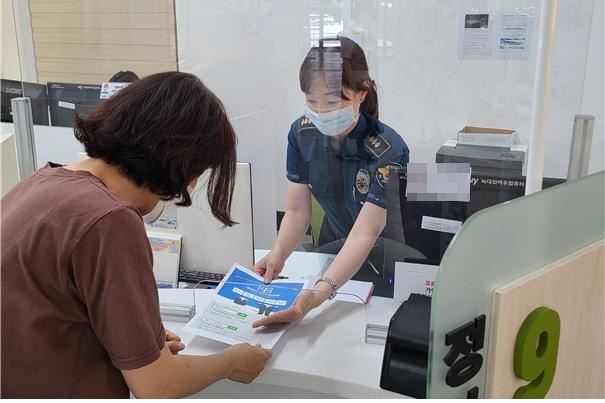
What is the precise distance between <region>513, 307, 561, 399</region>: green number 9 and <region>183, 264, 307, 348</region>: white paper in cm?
72

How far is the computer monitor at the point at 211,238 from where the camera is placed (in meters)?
1.80

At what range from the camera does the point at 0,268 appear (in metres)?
1.03

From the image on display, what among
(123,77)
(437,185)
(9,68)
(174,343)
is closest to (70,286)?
(174,343)

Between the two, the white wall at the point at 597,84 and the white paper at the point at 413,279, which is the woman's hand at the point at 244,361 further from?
the white wall at the point at 597,84

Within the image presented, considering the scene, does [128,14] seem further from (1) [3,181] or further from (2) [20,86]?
(1) [3,181]

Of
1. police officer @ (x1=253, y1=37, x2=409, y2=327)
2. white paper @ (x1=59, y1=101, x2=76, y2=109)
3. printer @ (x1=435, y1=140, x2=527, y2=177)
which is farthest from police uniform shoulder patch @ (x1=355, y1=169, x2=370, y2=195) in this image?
white paper @ (x1=59, y1=101, x2=76, y2=109)

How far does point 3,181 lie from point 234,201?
2.48ft

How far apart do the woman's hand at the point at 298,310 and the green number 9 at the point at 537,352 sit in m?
0.78

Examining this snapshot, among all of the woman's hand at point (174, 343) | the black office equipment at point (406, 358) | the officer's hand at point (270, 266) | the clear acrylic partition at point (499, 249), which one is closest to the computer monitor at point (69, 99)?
the officer's hand at point (270, 266)

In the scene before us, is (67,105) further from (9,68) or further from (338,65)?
(9,68)

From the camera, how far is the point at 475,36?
2000 mm

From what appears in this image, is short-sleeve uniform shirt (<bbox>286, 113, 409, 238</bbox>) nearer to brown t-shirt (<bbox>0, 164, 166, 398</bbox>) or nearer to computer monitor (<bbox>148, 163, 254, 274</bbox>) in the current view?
computer monitor (<bbox>148, 163, 254, 274</bbox>)

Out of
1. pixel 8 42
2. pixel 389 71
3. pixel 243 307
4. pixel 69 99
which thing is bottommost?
pixel 243 307

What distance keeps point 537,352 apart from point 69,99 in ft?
6.74
